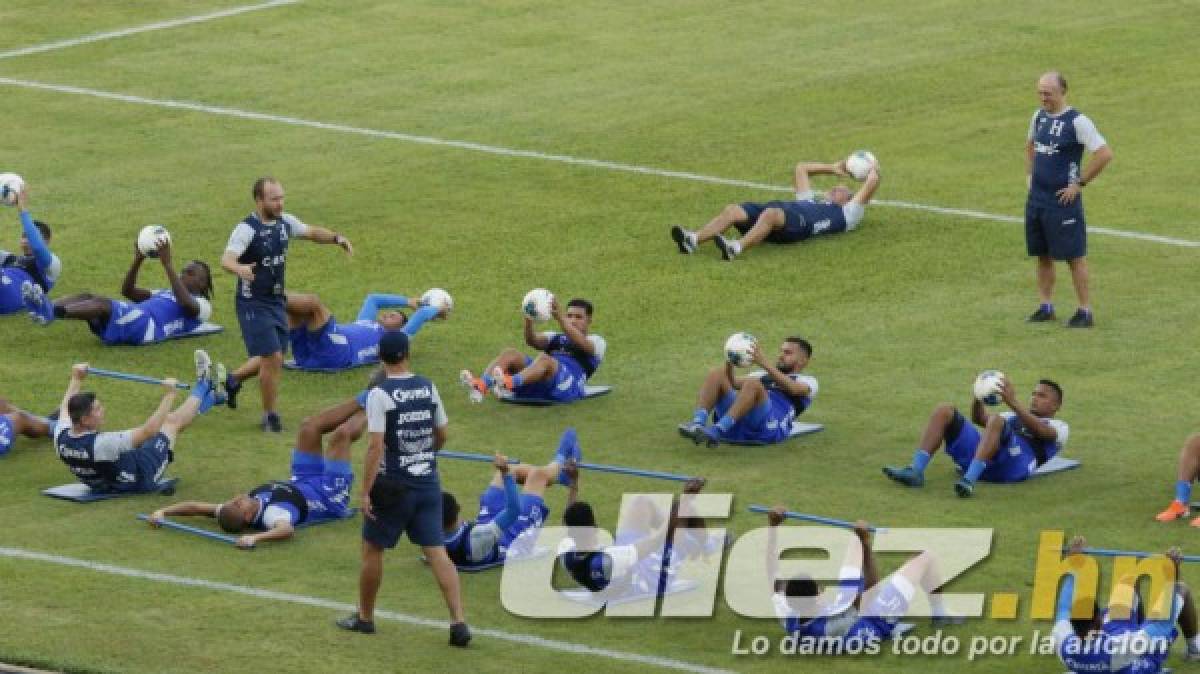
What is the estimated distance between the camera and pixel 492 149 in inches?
1411

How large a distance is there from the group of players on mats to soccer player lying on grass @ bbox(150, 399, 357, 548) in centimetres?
2

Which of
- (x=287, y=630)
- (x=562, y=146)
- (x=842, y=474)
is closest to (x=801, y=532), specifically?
(x=842, y=474)

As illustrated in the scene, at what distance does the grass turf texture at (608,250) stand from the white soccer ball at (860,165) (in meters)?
0.73

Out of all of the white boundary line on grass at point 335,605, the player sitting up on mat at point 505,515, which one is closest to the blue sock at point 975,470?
the player sitting up on mat at point 505,515

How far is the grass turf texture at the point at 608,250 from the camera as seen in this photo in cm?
2091

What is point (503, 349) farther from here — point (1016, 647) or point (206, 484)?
point (1016, 647)

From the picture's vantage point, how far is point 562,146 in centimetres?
3594

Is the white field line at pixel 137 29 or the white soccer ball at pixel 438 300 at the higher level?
the white field line at pixel 137 29

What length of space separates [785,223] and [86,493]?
1138 centimetres

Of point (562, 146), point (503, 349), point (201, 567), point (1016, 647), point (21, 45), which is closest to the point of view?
point (1016, 647)

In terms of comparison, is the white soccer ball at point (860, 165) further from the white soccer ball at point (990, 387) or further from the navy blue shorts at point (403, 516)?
the navy blue shorts at point (403, 516)

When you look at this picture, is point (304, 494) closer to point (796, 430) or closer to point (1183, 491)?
point (796, 430)

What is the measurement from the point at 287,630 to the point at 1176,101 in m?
22.0

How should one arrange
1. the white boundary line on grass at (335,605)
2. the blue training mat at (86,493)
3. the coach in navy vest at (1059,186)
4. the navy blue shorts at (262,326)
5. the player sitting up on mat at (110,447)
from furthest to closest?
1. the coach in navy vest at (1059,186)
2. the navy blue shorts at (262,326)
3. the blue training mat at (86,493)
4. the player sitting up on mat at (110,447)
5. the white boundary line on grass at (335,605)
